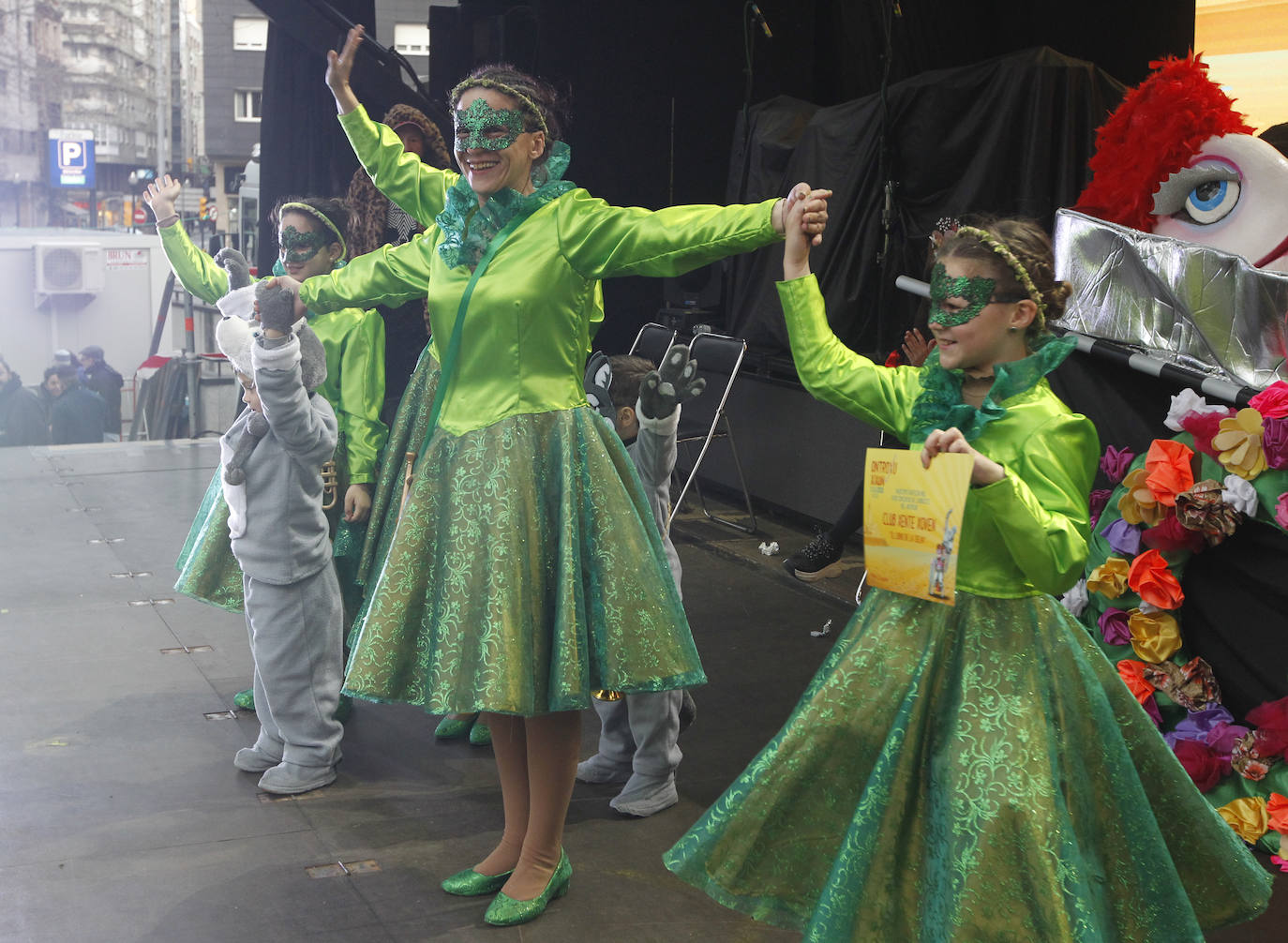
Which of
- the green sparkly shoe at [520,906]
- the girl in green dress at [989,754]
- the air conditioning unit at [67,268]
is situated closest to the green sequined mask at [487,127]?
the girl in green dress at [989,754]

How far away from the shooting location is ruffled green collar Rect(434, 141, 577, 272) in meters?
2.73

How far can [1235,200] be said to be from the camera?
375 centimetres

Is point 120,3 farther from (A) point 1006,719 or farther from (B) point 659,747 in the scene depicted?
(A) point 1006,719

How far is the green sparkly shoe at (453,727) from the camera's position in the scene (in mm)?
3984

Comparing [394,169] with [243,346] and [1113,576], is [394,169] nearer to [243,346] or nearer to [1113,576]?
[243,346]

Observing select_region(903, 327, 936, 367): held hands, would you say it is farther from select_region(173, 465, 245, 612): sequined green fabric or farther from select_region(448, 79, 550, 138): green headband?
select_region(173, 465, 245, 612): sequined green fabric

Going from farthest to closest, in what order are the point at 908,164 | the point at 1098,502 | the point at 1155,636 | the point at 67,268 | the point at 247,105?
1. the point at 247,105
2. the point at 67,268
3. the point at 908,164
4. the point at 1098,502
5. the point at 1155,636

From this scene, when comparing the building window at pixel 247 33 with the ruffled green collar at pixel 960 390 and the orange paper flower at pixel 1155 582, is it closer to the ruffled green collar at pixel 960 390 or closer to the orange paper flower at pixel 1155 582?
the orange paper flower at pixel 1155 582

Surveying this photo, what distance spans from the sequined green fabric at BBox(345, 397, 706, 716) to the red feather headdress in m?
2.03

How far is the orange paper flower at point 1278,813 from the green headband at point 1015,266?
1.73 meters

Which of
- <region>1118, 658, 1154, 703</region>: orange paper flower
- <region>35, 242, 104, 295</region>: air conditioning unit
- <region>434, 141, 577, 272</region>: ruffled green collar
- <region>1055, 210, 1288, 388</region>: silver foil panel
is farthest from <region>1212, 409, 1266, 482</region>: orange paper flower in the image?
<region>35, 242, 104, 295</region>: air conditioning unit

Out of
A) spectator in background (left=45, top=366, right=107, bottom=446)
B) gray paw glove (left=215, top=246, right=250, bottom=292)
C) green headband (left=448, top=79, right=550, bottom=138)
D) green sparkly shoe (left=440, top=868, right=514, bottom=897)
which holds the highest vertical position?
green headband (left=448, top=79, right=550, bottom=138)

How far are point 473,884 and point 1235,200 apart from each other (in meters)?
2.73

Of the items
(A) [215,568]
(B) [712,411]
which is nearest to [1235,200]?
(A) [215,568]
